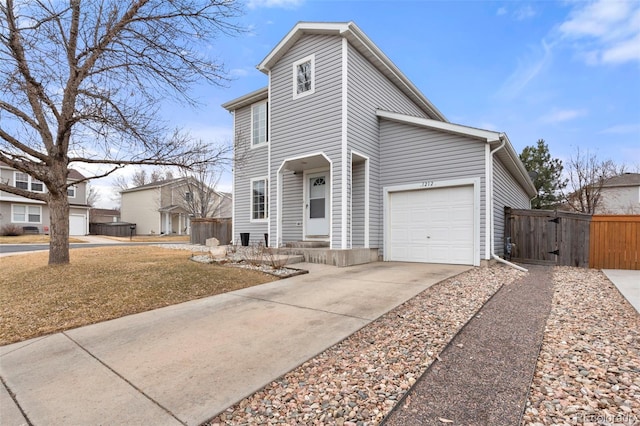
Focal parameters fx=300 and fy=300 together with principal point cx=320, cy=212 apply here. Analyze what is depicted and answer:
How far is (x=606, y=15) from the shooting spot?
7773 millimetres

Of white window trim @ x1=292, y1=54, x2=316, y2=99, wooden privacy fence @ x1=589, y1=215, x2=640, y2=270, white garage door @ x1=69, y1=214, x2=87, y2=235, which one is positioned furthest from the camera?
white garage door @ x1=69, y1=214, x2=87, y2=235

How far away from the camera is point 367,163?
9.25 metres

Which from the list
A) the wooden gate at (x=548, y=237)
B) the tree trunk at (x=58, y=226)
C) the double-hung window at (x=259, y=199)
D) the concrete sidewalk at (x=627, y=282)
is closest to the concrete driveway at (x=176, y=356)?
the concrete sidewalk at (x=627, y=282)

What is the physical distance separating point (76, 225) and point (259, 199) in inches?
982

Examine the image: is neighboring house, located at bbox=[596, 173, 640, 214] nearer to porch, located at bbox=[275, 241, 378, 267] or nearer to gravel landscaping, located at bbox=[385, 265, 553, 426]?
porch, located at bbox=[275, 241, 378, 267]

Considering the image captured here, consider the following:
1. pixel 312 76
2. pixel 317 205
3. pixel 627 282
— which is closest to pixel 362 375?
pixel 627 282

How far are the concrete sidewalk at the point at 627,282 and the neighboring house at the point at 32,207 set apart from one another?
2946 cm

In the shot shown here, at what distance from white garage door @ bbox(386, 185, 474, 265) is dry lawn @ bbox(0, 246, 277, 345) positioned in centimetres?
451

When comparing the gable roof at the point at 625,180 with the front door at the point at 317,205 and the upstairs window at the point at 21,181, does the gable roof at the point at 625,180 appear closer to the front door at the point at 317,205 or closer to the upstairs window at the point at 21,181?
the front door at the point at 317,205

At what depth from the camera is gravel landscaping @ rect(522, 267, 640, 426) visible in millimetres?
2100

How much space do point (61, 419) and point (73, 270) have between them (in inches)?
234

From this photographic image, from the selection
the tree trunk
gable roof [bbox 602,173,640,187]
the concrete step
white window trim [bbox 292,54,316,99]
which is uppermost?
white window trim [bbox 292,54,316,99]

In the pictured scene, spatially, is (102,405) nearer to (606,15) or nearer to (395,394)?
(395,394)

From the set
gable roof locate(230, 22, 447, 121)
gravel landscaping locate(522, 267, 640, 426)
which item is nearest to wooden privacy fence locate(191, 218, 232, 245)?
gable roof locate(230, 22, 447, 121)
